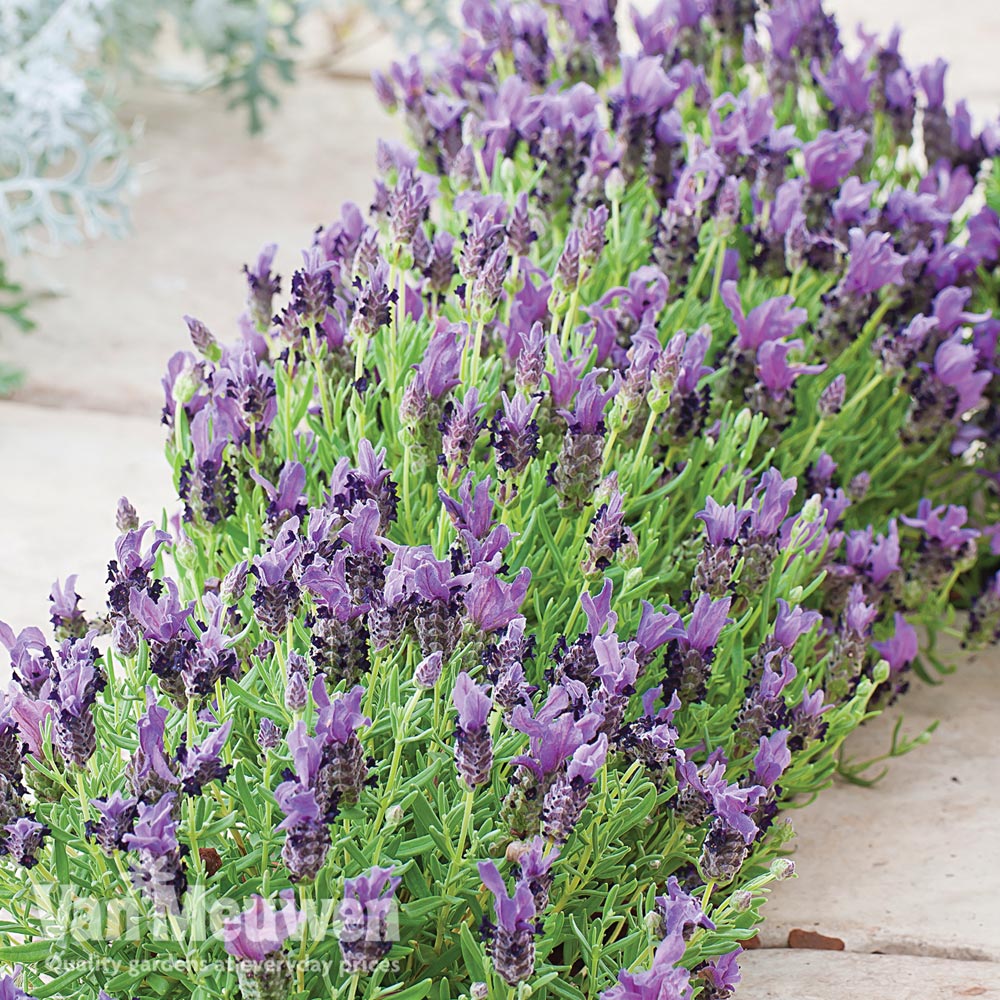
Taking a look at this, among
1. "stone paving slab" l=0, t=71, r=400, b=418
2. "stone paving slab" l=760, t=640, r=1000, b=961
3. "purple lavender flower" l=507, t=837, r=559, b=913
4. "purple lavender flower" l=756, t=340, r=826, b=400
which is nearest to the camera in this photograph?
A: "purple lavender flower" l=507, t=837, r=559, b=913

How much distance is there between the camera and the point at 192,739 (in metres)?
1.55

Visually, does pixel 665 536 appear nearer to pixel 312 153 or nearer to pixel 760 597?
pixel 760 597

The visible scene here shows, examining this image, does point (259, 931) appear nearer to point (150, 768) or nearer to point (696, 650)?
point (150, 768)

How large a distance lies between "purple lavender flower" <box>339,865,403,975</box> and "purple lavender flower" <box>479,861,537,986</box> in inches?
4.1

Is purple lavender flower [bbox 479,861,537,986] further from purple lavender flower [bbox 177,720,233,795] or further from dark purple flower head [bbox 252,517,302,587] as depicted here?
dark purple flower head [bbox 252,517,302,587]

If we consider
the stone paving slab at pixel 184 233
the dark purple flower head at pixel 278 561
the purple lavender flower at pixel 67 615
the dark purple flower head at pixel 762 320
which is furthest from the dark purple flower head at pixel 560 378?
the stone paving slab at pixel 184 233

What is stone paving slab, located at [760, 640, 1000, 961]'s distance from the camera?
6.73 ft

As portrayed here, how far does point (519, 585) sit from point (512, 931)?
402 millimetres

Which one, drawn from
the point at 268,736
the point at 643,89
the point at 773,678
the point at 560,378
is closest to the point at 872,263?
the point at 643,89

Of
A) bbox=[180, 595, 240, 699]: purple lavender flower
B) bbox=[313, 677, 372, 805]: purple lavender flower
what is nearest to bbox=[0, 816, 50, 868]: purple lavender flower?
bbox=[180, 595, 240, 699]: purple lavender flower

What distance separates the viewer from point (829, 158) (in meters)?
2.56

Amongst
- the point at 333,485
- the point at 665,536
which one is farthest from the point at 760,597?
the point at 333,485

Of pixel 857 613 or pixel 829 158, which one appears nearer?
pixel 857 613

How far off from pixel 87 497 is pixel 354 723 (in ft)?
5.76
